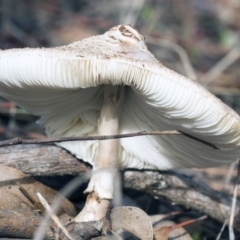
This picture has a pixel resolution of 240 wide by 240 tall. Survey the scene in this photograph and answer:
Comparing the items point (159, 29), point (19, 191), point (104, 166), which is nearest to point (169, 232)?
point (104, 166)

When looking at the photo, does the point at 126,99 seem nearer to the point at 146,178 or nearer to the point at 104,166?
the point at 104,166

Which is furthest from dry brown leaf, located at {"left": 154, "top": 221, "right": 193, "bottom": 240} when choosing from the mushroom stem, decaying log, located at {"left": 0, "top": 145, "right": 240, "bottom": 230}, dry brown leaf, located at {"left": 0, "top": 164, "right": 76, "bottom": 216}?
dry brown leaf, located at {"left": 0, "top": 164, "right": 76, "bottom": 216}

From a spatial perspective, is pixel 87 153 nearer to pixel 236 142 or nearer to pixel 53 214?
pixel 53 214

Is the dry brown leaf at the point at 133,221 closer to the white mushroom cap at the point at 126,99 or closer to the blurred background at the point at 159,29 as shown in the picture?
the white mushroom cap at the point at 126,99

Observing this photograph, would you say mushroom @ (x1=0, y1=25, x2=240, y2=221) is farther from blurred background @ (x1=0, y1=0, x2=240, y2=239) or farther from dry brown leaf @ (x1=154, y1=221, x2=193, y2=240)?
blurred background @ (x1=0, y1=0, x2=240, y2=239)

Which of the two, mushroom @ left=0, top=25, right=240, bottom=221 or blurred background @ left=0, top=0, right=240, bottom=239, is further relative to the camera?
blurred background @ left=0, top=0, right=240, bottom=239

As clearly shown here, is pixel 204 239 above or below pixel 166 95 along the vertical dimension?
below

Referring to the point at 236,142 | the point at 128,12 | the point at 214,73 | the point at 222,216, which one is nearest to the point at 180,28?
the point at 128,12

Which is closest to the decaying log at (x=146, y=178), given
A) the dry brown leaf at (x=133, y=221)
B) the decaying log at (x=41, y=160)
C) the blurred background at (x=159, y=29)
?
the decaying log at (x=41, y=160)
